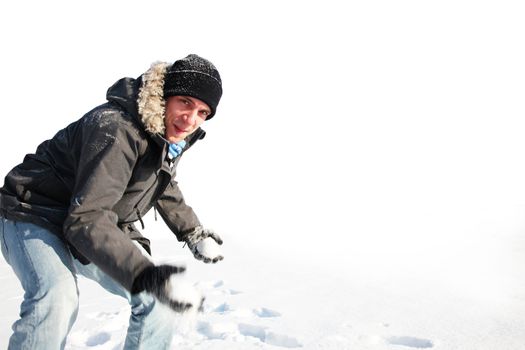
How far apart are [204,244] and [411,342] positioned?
146 centimetres

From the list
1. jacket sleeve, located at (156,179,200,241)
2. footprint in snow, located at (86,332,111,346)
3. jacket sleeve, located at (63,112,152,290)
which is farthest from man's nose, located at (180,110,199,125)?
footprint in snow, located at (86,332,111,346)

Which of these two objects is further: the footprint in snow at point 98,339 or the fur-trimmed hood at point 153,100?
the footprint in snow at point 98,339

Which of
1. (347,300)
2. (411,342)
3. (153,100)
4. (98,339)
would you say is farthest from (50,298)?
(347,300)

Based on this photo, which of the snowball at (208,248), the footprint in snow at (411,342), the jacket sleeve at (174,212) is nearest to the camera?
the snowball at (208,248)

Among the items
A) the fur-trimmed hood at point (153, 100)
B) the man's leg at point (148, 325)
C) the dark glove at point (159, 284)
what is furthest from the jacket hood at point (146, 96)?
the man's leg at point (148, 325)

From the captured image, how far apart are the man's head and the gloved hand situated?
2.21ft

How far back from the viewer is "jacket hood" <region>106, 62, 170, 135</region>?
5.29 ft

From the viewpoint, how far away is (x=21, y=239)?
1677 millimetres

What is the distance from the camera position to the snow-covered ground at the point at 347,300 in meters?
2.66

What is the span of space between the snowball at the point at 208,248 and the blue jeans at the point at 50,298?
0.52 meters

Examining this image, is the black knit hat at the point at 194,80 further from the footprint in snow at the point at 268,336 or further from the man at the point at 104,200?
the footprint in snow at the point at 268,336

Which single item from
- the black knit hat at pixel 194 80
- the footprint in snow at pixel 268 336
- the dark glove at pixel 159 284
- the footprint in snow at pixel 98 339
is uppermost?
the black knit hat at pixel 194 80

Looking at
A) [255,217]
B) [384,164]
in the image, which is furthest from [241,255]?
[384,164]

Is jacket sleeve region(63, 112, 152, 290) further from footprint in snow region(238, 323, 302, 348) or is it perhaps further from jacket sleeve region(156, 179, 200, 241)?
footprint in snow region(238, 323, 302, 348)
